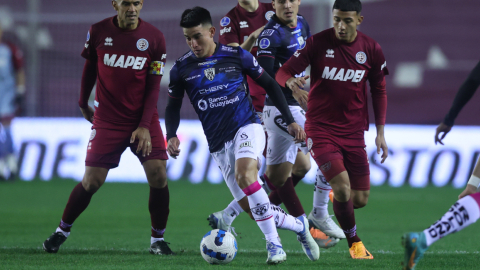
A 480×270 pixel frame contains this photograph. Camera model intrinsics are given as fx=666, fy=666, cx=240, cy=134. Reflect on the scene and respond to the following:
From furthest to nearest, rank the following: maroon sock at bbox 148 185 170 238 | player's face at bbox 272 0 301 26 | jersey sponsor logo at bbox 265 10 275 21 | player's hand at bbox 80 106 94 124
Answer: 1. jersey sponsor logo at bbox 265 10 275 21
2. player's face at bbox 272 0 301 26
3. player's hand at bbox 80 106 94 124
4. maroon sock at bbox 148 185 170 238

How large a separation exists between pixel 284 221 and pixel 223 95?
3.76ft

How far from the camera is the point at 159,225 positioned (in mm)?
5938

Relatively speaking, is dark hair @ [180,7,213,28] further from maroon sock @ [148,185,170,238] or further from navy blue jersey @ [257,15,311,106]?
maroon sock @ [148,185,170,238]

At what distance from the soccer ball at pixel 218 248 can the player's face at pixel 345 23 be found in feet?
6.44

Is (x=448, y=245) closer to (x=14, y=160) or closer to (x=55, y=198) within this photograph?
(x=55, y=198)

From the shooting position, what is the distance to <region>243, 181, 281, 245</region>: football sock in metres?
5.14

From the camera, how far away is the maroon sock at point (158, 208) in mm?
5941

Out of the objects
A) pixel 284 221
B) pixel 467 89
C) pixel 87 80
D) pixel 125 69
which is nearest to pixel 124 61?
pixel 125 69

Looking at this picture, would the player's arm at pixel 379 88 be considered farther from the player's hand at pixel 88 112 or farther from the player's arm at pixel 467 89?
the player's hand at pixel 88 112

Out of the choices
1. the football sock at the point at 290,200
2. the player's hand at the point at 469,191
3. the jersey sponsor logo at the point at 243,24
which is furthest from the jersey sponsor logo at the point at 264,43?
the player's hand at the point at 469,191

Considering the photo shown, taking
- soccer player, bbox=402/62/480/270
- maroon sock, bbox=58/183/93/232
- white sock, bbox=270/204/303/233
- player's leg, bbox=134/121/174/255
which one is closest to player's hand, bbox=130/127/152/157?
player's leg, bbox=134/121/174/255

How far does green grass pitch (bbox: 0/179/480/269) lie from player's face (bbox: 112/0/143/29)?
201cm

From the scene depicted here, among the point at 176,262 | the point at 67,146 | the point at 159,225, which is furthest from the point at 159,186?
the point at 67,146

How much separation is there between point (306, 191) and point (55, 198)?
14.1 feet
